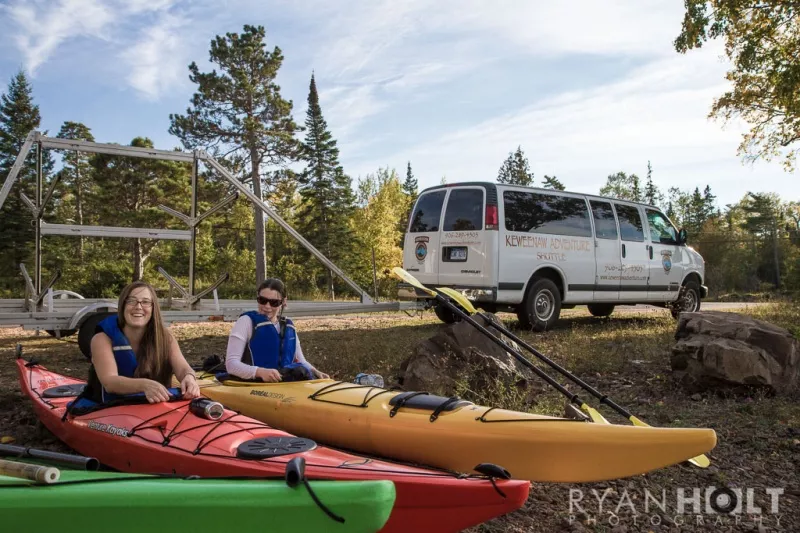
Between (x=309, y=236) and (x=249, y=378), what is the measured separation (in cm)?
3141

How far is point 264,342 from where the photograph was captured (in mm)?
4602

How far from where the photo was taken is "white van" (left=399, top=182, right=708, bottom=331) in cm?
865

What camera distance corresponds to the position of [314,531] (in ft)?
7.19

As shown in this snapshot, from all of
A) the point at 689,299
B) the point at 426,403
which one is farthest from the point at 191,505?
the point at 689,299

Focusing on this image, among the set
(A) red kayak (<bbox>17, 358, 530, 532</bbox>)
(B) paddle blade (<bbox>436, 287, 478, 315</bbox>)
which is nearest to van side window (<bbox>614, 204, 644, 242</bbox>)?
(B) paddle blade (<bbox>436, 287, 478, 315</bbox>)

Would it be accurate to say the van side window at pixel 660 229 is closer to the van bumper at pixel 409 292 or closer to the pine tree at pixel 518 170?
the van bumper at pixel 409 292

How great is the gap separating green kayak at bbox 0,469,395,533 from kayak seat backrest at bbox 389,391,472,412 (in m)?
1.41

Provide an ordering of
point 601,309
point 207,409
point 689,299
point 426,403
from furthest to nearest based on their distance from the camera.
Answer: point 601,309
point 689,299
point 426,403
point 207,409

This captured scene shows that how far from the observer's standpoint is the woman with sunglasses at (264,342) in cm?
452

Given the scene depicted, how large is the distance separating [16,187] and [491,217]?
27725mm

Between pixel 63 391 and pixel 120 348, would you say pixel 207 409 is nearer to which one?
pixel 120 348

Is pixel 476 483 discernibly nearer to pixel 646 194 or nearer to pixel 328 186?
pixel 328 186

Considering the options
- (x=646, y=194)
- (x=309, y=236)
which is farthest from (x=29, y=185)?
(x=646, y=194)

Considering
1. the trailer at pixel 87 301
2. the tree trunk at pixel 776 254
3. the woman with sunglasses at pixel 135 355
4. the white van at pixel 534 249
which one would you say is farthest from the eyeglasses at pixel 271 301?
the tree trunk at pixel 776 254
